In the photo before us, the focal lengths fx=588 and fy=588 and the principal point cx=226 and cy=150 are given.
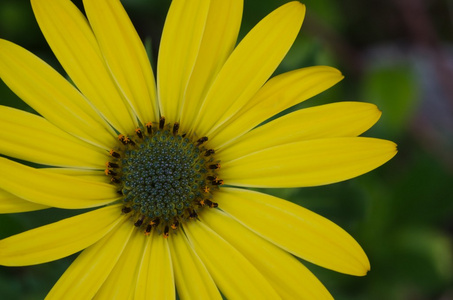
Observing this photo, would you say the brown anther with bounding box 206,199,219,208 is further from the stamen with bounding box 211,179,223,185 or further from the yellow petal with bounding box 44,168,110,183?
the yellow petal with bounding box 44,168,110,183

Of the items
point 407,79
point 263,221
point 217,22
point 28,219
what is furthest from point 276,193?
point 407,79

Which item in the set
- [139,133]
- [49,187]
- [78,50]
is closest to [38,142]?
[49,187]

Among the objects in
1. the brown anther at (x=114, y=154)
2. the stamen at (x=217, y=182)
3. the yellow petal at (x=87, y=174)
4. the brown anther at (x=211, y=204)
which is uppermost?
the brown anther at (x=114, y=154)

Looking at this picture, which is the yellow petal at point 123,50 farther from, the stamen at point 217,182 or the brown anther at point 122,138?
the stamen at point 217,182

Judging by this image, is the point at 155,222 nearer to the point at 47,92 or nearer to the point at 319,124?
the point at 47,92

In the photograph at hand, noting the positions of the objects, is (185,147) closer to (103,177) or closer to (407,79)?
(103,177)

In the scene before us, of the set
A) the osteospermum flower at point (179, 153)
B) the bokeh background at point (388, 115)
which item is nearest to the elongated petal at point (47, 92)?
the osteospermum flower at point (179, 153)
